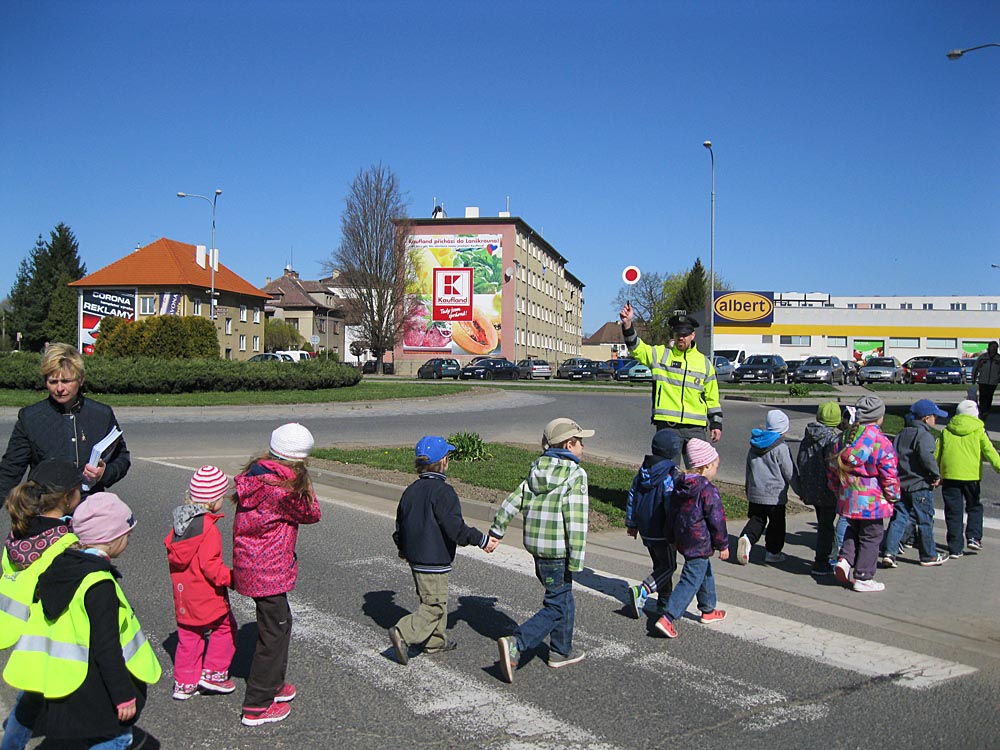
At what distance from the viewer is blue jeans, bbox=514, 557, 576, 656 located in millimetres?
4883

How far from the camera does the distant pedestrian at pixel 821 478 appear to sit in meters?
7.37

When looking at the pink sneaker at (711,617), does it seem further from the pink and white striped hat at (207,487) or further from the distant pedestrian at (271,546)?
the pink and white striped hat at (207,487)

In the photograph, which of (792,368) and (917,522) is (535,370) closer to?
(792,368)

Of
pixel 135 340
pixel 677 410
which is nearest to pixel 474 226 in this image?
pixel 135 340

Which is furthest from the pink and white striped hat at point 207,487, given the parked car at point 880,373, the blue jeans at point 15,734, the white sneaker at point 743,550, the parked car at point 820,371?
the parked car at point 880,373

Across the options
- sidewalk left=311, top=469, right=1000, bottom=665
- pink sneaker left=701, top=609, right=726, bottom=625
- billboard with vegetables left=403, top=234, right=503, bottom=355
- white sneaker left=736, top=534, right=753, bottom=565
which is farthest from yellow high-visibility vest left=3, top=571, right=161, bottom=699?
billboard with vegetables left=403, top=234, right=503, bottom=355

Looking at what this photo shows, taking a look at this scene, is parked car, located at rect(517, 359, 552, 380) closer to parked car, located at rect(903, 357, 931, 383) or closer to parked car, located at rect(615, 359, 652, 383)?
parked car, located at rect(615, 359, 652, 383)

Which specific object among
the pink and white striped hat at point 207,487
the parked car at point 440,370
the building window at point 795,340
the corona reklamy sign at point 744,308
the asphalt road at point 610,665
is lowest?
the asphalt road at point 610,665

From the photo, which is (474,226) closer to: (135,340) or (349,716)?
(135,340)

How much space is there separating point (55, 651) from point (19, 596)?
0.25 m

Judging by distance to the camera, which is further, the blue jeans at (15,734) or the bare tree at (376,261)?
the bare tree at (376,261)

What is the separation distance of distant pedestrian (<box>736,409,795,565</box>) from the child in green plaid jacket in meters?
3.26

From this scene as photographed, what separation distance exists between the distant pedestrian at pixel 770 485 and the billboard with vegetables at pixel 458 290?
224 ft

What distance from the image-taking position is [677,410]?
789cm
